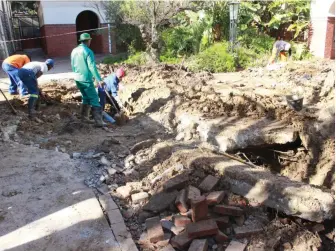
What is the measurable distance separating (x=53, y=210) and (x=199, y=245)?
170 centimetres

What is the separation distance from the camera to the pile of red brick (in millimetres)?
3000

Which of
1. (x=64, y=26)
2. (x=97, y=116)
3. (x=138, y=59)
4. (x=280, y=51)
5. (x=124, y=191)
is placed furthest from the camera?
(x=64, y=26)

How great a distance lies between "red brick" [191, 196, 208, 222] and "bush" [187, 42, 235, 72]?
33.4 feet

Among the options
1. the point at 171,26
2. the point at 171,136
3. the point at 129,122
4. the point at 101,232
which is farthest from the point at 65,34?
the point at 101,232

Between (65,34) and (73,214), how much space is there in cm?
1764

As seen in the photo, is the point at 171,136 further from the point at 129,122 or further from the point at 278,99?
the point at 278,99

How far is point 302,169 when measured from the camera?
6.00 m

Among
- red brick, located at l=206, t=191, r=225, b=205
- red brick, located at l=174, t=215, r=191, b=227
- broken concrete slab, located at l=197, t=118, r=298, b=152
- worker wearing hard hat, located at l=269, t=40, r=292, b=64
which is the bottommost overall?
broken concrete slab, located at l=197, t=118, r=298, b=152

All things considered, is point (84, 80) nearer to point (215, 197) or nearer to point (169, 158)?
point (169, 158)

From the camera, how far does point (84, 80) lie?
6.44 m

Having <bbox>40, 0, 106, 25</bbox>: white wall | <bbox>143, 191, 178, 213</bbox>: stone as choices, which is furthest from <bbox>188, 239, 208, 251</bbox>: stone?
<bbox>40, 0, 106, 25</bbox>: white wall

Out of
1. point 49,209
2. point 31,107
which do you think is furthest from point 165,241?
point 31,107

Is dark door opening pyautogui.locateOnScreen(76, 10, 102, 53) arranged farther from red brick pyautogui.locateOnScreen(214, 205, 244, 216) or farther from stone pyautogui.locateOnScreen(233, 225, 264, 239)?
stone pyautogui.locateOnScreen(233, 225, 264, 239)

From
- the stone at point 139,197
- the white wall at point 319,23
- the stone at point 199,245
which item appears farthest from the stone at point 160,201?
the white wall at point 319,23
